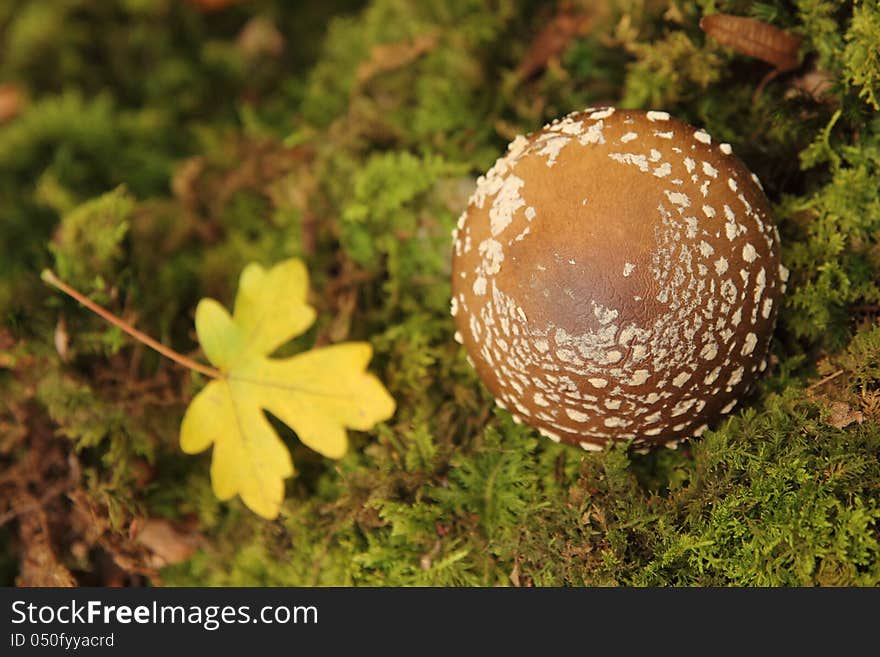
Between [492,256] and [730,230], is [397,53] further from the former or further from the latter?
[730,230]

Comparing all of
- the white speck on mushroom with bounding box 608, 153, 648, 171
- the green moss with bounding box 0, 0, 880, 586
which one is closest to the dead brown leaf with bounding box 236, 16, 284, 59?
the green moss with bounding box 0, 0, 880, 586

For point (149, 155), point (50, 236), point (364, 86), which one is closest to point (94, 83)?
point (149, 155)

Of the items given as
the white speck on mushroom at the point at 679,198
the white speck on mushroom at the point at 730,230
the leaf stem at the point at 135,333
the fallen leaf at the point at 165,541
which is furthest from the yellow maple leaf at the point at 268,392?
the white speck on mushroom at the point at 730,230

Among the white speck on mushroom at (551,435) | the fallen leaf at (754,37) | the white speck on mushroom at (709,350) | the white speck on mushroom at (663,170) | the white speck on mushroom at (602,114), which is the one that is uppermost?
the fallen leaf at (754,37)

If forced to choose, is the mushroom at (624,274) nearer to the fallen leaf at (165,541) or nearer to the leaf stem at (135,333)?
the leaf stem at (135,333)

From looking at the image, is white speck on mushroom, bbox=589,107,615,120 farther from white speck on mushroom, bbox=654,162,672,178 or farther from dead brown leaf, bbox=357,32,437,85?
dead brown leaf, bbox=357,32,437,85

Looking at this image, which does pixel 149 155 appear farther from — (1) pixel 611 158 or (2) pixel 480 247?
(1) pixel 611 158
